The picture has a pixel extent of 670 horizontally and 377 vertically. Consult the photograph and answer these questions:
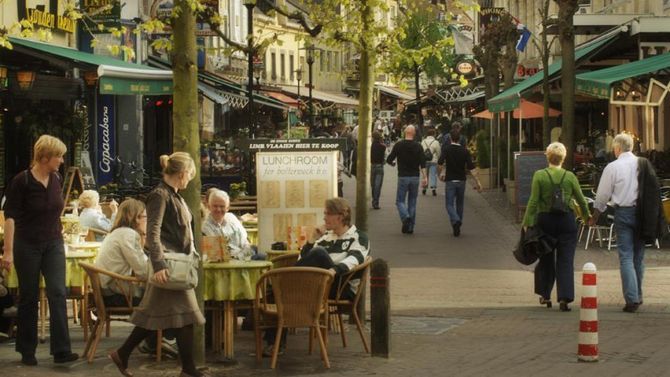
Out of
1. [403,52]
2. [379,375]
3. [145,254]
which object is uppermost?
[403,52]

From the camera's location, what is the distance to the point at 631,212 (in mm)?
15297

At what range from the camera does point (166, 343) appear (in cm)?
1242

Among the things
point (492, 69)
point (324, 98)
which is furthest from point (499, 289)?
point (324, 98)

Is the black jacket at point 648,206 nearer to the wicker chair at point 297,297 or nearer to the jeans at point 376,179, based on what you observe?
the wicker chair at point 297,297

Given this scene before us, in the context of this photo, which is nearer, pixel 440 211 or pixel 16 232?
pixel 16 232

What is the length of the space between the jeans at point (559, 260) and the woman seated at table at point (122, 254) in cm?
512

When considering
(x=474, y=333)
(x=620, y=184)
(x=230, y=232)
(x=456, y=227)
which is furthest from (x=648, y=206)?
(x=456, y=227)

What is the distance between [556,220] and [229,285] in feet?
16.0

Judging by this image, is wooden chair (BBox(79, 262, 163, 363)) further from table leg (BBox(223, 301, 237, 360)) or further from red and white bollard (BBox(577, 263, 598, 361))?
red and white bollard (BBox(577, 263, 598, 361))

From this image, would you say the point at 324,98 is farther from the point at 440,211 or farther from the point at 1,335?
the point at 1,335

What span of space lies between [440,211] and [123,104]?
25.2ft

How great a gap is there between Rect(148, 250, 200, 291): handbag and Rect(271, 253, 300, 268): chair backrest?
248 cm

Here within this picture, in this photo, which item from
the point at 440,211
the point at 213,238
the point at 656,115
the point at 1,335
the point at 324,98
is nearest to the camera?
the point at 213,238

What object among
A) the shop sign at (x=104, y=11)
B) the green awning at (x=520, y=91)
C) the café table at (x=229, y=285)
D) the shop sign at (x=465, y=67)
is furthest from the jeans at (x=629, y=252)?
the shop sign at (x=465, y=67)
